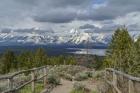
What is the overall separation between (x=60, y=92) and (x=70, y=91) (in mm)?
820

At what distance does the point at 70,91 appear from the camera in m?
21.3

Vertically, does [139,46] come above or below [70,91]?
above

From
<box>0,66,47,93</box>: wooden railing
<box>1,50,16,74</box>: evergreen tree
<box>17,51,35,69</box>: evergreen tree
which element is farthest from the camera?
<box>17,51,35,69</box>: evergreen tree

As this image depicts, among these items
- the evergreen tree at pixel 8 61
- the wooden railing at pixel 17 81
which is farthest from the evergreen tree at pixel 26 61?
the wooden railing at pixel 17 81

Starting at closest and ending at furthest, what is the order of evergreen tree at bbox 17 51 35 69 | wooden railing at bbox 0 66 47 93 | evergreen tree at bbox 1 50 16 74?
wooden railing at bbox 0 66 47 93
evergreen tree at bbox 1 50 16 74
evergreen tree at bbox 17 51 35 69

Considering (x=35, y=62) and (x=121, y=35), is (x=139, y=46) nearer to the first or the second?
(x=121, y=35)

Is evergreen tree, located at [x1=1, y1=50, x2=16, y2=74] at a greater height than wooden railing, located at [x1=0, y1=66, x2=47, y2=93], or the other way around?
wooden railing, located at [x1=0, y1=66, x2=47, y2=93]

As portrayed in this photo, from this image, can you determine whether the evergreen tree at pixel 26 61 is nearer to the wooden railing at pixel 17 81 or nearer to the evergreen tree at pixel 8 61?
the evergreen tree at pixel 8 61

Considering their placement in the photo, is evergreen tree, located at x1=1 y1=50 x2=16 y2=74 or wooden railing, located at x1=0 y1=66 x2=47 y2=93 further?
evergreen tree, located at x1=1 y1=50 x2=16 y2=74

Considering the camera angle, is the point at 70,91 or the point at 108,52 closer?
the point at 70,91

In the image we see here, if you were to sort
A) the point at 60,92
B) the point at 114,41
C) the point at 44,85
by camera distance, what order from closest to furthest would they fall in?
the point at 60,92 → the point at 44,85 → the point at 114,41

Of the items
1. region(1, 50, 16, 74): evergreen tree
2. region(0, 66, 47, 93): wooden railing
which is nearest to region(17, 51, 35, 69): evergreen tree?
region(1, 50, 16, 74): evergreen tree

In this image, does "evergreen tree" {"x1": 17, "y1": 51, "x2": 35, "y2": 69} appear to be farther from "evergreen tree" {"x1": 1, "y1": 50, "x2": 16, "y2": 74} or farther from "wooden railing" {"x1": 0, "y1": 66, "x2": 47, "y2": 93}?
"wooden railing" {"x1": 0, "y1": 66, "x2": 47, "y2": 93}

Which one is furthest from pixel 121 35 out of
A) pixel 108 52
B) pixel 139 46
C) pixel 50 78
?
pixel 50 78
